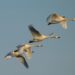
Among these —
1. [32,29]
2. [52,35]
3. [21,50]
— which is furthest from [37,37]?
[52,35]

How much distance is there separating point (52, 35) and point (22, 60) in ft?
6.57

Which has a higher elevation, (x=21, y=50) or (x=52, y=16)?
(x=52, y=16)

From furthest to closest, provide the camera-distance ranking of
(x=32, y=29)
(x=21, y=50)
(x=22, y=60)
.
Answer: (x=22, y=60) → (x=32, y=29) → (x=21, y=50)

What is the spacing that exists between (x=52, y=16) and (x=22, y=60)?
170 centimetres

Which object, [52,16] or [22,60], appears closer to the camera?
[52,16]

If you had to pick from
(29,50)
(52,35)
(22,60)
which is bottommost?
(22,60)

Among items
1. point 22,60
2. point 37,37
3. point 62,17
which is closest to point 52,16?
point 62,17

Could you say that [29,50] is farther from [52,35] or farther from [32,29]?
[52,35]

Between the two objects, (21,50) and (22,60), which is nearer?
(21,50)

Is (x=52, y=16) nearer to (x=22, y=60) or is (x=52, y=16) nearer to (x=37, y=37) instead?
(x=37, y=37)

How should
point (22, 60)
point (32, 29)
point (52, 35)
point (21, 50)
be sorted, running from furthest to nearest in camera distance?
point (22, 60) < point (32, 29) < point (21, 50) < point (52, 35)

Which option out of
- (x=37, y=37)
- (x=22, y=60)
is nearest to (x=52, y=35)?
(x=37, y=37)

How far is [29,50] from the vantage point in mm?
5566

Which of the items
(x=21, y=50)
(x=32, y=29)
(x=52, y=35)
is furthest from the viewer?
(x=32, y=29)
